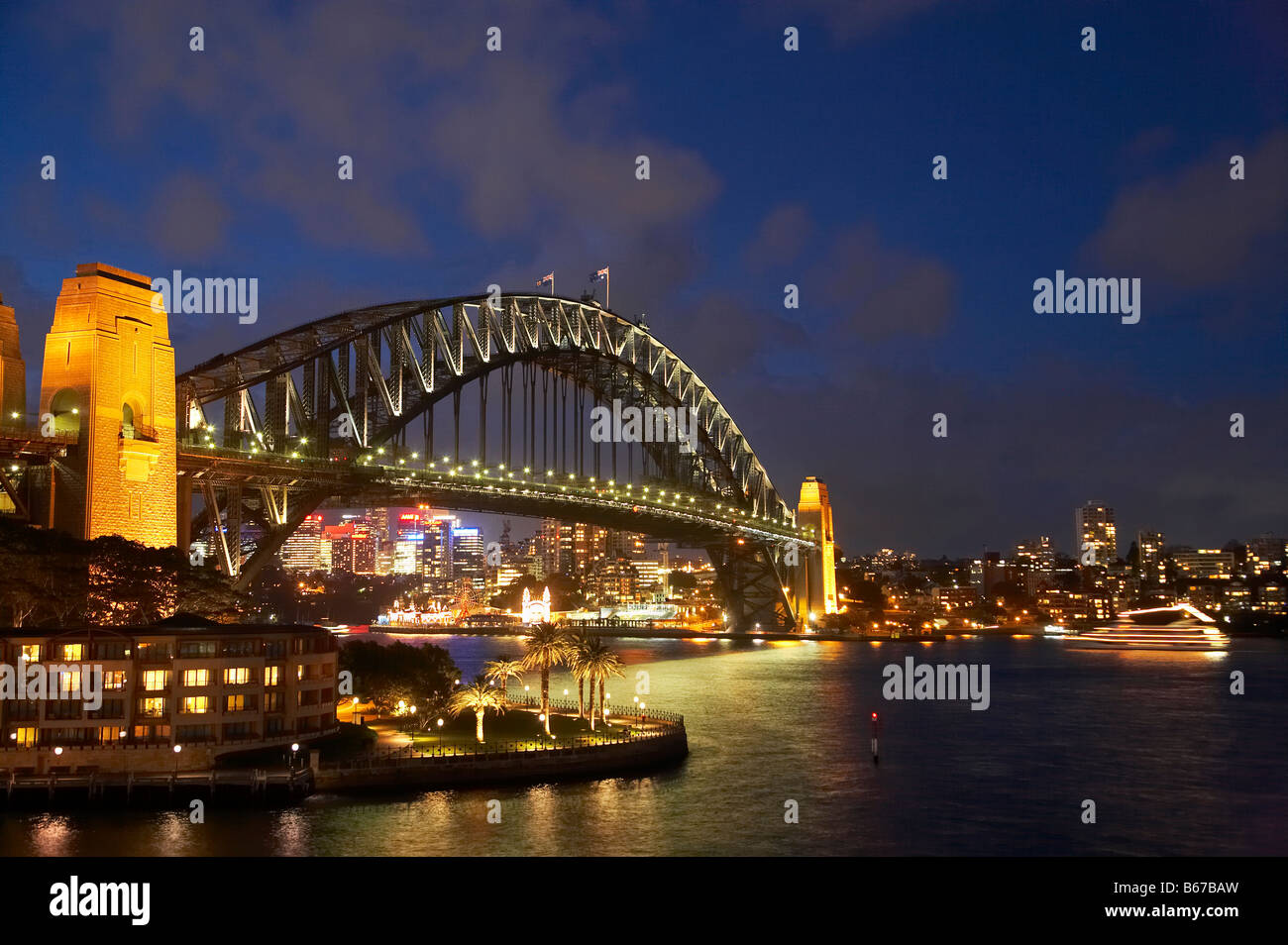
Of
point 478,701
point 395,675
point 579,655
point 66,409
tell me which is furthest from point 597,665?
point 66,409

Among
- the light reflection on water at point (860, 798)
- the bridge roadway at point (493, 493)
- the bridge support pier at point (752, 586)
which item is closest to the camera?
the light reflection on water at point (860, 798)

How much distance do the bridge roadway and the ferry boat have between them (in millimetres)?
30292

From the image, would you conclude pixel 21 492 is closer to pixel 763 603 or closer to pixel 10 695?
pixel 10 695

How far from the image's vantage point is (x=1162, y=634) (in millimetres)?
110125

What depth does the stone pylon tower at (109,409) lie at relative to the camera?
40.0 metres

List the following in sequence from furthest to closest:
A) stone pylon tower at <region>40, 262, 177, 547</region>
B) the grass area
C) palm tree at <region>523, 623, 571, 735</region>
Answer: palm tree at <region>523, 623, 571, 735</region>
stone pylon tower at <region>40, 262, 177, 547</region>
the grass area

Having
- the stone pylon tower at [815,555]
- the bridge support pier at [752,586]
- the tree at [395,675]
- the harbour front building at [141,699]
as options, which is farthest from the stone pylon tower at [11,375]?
the stone pylon tower at [815,555]

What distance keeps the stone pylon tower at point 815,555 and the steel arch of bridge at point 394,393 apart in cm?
830

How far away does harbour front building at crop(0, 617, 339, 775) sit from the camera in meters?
32.8

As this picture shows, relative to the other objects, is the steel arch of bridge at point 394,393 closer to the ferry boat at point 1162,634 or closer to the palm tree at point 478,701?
the palm tree at point 478,701

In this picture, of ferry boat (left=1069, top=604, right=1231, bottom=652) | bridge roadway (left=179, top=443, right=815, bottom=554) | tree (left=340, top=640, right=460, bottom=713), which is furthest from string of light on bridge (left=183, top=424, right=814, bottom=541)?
ferry boat (left=1069, top=604, right=1231, bottom=652)

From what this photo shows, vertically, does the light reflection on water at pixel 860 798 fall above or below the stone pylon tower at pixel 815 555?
below

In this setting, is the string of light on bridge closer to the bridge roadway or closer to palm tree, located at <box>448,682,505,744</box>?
the bridge roadway

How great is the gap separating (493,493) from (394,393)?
10294 mm
